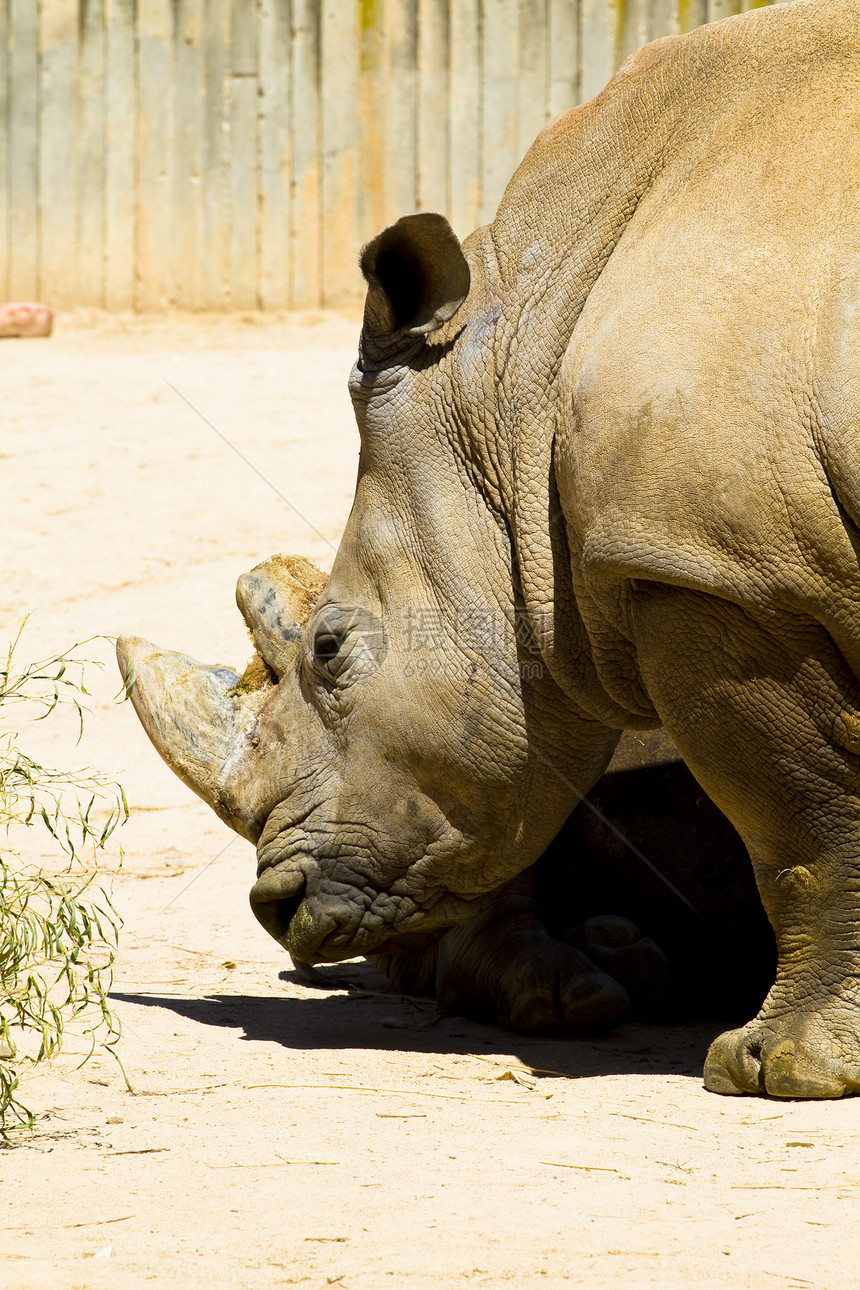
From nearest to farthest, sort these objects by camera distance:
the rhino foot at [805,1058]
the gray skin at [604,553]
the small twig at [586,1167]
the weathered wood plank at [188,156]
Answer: the small twig at [586,1167], the gray skin at [604,553], the rhino foot at [805,1058], the weathered wood plank at [188,156]

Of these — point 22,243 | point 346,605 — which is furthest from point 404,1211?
point 22,243

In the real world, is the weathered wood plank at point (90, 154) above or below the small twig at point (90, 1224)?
above

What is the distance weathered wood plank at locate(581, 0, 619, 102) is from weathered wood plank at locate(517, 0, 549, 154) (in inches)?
10.1

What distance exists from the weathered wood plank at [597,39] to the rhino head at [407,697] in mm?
7606

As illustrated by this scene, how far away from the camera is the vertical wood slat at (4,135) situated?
11.2m

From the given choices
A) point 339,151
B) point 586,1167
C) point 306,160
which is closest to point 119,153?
point 306,160

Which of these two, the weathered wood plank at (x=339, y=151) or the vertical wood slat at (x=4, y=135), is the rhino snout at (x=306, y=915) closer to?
the weathered wood plank at (x=339, y=151)

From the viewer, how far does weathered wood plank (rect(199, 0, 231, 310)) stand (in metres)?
11.1

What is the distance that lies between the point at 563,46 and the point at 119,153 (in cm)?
302

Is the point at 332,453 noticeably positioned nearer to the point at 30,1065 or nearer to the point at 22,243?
the point at 22,243

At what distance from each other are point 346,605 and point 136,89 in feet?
26.8

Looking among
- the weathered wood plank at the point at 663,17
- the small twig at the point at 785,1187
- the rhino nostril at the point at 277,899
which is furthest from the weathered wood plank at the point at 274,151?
the small twig at the point at 785,1187

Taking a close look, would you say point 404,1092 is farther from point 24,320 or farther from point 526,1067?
point 24,320

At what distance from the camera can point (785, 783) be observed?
3.37 m
